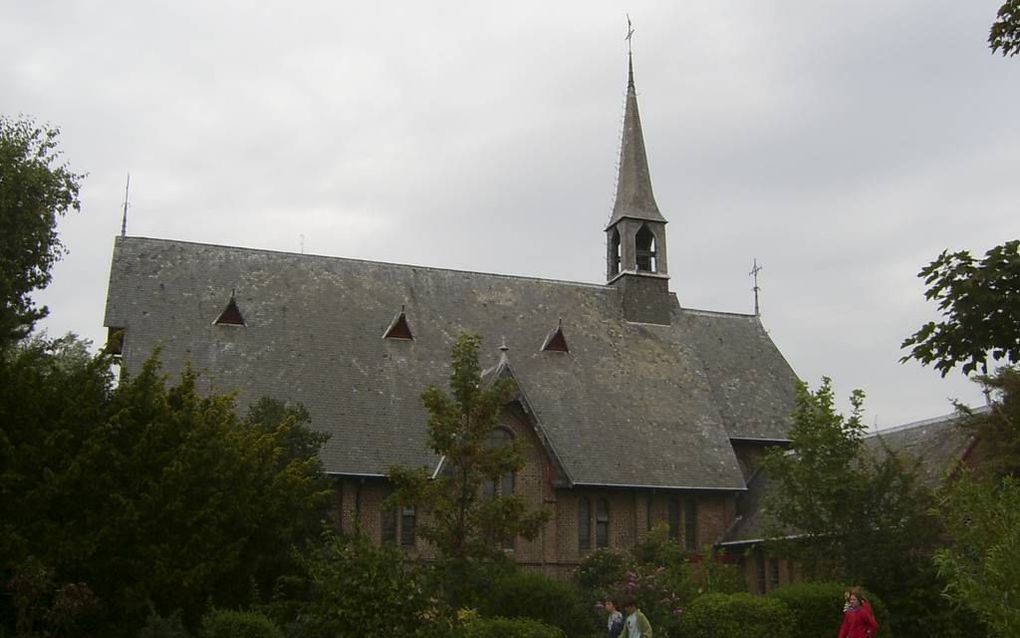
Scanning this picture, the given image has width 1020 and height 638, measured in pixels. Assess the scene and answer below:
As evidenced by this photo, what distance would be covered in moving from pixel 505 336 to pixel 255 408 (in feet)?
39.3

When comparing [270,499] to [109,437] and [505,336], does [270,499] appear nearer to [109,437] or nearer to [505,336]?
[109,437]

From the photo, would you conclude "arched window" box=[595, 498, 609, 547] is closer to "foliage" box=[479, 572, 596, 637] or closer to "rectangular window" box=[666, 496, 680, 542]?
"rectangular window" box=[666, 496, 680, 542]

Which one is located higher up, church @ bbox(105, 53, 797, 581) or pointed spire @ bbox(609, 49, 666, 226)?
pointed spire @ bbox(609, 49, 666, 226)

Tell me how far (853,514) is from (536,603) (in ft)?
29.8

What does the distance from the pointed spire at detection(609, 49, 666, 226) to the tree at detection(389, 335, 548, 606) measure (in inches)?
797

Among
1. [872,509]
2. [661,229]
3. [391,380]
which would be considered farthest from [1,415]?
[661,229]

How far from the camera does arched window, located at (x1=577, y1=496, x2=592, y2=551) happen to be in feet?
113

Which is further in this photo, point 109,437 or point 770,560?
point 770,560

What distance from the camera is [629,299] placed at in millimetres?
41406

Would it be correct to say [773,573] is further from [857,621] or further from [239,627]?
[239,627]

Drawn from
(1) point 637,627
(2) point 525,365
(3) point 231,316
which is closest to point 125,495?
(1) point 637,627

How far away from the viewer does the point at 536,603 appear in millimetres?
20328

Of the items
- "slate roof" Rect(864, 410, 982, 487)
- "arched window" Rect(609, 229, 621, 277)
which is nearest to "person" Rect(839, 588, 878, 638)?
"slate roof" Rect(864, 410, 982, 487)

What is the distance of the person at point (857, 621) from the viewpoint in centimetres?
1686
